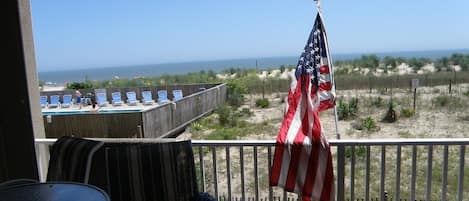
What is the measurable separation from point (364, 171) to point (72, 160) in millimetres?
4821

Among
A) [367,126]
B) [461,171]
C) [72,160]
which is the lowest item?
[367,126]

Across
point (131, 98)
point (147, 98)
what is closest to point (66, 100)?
point (131, 98)

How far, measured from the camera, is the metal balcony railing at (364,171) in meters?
2.22

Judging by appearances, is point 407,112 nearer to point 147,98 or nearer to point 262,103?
point 262,103

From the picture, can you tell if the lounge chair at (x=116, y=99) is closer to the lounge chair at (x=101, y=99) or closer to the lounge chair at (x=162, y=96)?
the lounge chair at (x=101, y=99)

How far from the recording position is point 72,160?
1.89 m

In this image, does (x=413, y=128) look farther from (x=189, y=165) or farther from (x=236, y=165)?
(x=189, y=165)

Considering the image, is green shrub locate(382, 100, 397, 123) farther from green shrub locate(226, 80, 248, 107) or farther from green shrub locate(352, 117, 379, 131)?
green shrub locate(226, 80, 248, 107)

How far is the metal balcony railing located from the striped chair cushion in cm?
17

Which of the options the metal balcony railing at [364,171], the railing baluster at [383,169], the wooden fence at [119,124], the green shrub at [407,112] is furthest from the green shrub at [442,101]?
the railing baluster at [383,169]

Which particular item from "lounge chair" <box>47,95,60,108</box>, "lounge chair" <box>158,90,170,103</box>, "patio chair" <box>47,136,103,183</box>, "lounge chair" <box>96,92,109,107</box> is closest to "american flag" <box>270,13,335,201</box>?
"patio chair" <box>47,136,103,183</box>

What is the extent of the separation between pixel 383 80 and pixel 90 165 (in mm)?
16465

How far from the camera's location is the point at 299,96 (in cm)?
245

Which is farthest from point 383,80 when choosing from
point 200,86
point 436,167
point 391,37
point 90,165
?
point 391,37
